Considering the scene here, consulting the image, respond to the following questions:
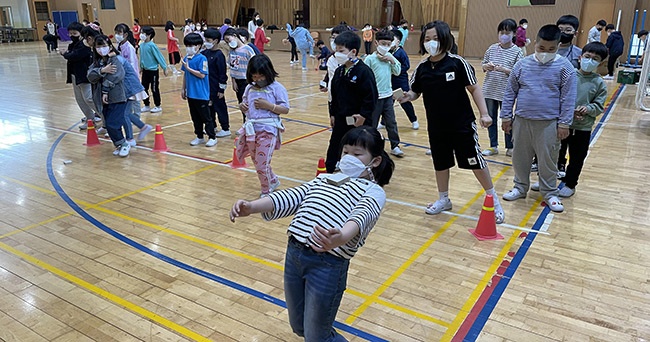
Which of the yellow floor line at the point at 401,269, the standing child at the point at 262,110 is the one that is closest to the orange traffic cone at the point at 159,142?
the standing child at the point at 262,110

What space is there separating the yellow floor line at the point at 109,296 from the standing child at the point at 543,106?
3559 millimetres

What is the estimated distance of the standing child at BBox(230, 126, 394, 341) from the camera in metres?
2.19

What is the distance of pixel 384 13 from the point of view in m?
26.8

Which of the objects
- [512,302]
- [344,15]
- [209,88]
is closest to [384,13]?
[344,15]

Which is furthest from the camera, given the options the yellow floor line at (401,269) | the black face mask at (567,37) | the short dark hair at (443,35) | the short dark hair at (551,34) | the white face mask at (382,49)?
the white face mask at (382,49)

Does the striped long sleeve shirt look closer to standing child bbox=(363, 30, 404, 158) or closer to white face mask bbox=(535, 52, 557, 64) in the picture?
white face mask bbox=(535, 52, 557, 64)

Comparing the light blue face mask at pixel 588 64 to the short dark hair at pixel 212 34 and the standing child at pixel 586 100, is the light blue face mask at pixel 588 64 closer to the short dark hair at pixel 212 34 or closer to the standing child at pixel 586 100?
the standing child at pixel 586 100

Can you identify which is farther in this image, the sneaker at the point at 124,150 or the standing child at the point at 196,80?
the standing child at the point at 196,80

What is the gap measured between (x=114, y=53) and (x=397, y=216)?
4413 millimetres

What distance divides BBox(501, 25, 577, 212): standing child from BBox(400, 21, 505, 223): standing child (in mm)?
665

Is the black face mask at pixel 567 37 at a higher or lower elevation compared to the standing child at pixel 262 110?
higher

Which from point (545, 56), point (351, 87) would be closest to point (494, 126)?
point (545, 56)

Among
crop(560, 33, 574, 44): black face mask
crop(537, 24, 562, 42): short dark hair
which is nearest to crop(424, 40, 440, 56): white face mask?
crop(537, 24, 562, 42): short dark hair

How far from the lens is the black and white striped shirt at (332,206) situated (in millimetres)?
2176
